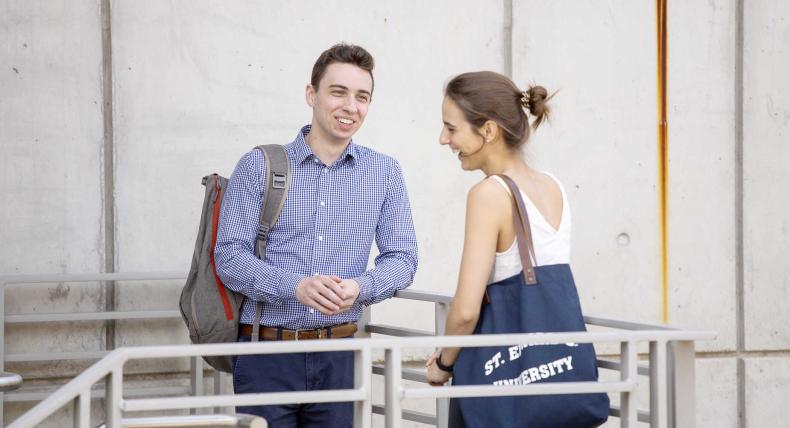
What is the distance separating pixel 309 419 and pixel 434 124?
240 centimetres

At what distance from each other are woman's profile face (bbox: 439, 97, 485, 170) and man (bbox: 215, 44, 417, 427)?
1.89ft

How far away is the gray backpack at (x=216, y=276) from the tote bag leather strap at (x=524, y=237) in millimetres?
956

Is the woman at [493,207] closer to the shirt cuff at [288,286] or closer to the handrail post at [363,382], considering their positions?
the handrail post at [363,382]

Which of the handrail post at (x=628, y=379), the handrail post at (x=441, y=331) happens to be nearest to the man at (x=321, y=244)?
the handrail post at (x=441, y=331)

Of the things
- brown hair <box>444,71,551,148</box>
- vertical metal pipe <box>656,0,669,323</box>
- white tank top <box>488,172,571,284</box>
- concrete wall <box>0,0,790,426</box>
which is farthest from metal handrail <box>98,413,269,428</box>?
vertical metal pipe <box>656,0,669,323</box>

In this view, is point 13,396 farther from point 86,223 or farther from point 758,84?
point 758,84

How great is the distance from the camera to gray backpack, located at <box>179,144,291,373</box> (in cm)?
347

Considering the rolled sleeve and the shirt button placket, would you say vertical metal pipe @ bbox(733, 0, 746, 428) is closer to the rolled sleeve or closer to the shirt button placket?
the rolled sleeve

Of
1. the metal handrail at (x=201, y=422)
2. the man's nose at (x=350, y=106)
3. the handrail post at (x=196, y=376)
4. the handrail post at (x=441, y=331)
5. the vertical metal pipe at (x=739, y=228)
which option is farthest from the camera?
the vertical metal pipe at (x=739, y=228)

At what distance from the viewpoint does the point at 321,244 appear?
11.5ft

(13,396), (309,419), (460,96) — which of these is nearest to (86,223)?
(13,396)

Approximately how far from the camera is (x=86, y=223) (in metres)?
5.11

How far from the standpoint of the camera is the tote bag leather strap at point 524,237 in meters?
2.72

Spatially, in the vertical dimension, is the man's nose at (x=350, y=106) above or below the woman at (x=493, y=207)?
above
